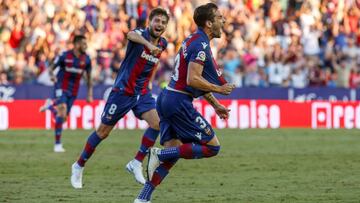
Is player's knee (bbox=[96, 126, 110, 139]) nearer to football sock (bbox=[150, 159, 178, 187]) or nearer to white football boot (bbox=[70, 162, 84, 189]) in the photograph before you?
white football boot (bbox=[70, 162, 84, 189])

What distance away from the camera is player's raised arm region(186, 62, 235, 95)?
37.1 feet

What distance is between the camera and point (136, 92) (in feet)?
49.2

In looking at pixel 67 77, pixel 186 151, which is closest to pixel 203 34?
pixel 186 151

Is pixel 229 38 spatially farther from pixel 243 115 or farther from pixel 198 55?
pixel 198 55

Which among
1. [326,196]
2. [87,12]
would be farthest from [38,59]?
[326,196]

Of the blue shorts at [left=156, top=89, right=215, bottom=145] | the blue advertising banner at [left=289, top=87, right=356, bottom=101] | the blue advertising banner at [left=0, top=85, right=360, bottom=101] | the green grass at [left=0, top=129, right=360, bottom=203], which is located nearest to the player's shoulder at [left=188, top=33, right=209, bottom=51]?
the blue shorts at [left=156, top=89, right=215, bottom=145]

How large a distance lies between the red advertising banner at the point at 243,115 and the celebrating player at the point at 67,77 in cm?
785

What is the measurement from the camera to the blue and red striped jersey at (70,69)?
21.3 m

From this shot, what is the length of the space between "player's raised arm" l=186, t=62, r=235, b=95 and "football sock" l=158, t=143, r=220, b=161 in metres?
0.74

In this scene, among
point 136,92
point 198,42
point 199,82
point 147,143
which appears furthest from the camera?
point 147,143

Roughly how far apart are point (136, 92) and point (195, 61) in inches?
147

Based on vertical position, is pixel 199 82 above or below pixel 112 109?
above

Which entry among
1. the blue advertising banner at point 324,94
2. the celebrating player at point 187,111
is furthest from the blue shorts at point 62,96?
the blue advertising banner at point 324,94

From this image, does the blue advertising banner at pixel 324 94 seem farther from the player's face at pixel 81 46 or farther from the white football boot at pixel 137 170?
the white football boot at pixel 137 170
